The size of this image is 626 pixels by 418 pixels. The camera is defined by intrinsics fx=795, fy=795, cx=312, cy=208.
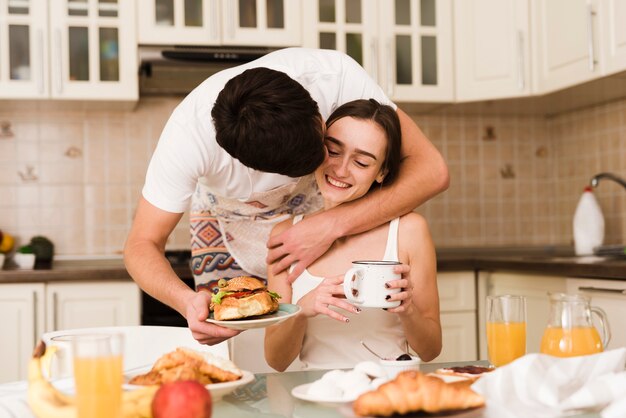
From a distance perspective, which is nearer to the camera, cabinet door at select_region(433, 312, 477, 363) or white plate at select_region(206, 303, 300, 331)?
white plate at select_region(206, 303, 300, 331)

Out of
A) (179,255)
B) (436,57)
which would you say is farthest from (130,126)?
(436,57)

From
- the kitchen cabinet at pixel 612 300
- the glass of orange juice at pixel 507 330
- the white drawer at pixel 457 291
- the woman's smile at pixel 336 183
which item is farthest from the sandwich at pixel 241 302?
the white drawer at pixel 457 291

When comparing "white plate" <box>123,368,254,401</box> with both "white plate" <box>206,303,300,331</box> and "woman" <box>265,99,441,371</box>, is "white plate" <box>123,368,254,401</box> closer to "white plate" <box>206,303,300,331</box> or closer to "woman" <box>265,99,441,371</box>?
"white plate" <box>206,303,300,331</box>

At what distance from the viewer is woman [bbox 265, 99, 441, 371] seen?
5.58 feet

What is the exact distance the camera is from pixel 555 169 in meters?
3.74

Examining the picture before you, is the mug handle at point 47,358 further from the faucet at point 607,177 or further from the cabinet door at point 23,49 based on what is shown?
the faucet at point 607,177

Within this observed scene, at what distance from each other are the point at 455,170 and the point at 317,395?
9.07ft

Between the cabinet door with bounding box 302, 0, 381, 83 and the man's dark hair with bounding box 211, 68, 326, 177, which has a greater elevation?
the cabinet door with bounding box 302, 0, 381, 83

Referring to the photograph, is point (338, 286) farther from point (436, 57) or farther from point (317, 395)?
point (436, 57)

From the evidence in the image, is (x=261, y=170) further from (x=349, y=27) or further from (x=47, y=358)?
(x=349, y=27)

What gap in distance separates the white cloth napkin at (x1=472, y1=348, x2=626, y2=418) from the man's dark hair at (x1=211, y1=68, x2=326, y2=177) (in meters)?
0.66

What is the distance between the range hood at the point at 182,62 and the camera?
302 centimetres

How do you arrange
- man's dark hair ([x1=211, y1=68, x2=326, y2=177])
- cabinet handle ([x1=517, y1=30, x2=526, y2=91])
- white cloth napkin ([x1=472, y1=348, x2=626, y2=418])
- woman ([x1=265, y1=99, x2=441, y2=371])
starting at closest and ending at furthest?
white cloth napkin ([x1=472, y1=348, x2=626, y2=418]) < man's dark hair ([x1=211, y1=68, x2=326, y2=177]) < woman ([x1=265, y1=99, x2=441, y2=371]) < cabinet handle ([x1=517, y1=30, x2=526, y2=91])

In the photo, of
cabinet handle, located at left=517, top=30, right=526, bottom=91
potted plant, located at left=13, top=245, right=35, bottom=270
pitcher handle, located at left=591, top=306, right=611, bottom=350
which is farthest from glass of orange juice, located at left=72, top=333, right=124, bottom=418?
cabinet handle, located at left=517, top=30, right=526, bottom=91
